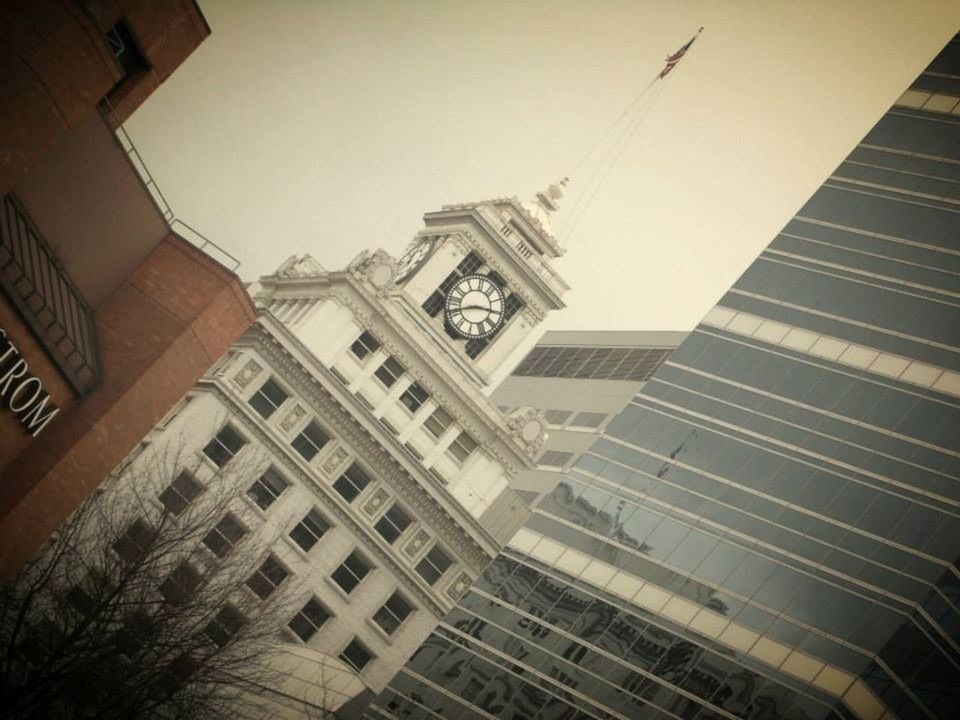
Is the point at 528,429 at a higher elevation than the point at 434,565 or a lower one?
higher

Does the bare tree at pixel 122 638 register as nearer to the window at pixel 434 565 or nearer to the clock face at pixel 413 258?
the window at pixel 434 565

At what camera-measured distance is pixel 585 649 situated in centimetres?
4094

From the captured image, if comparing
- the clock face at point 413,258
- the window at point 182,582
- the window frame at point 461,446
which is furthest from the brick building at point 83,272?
the clock face at point 413,258

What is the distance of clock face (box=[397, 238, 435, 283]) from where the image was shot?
53938 mm

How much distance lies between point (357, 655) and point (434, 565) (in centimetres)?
553

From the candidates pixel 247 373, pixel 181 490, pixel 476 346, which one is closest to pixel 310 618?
pixel 181 490

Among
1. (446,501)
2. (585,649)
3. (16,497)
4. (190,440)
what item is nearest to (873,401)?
(585,649)

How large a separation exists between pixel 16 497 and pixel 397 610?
2558cm

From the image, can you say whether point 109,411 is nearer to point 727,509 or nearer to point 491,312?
point 727,509

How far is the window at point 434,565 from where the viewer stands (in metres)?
46.5

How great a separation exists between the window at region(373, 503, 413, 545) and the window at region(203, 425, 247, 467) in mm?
7563

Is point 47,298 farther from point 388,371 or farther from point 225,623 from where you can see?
point 388,371

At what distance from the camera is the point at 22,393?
21.5m

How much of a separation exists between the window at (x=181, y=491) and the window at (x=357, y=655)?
997 centimetres
